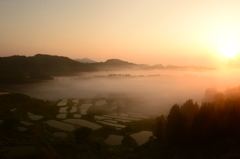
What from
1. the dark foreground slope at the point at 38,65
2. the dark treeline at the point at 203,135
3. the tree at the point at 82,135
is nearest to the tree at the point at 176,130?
the dark treeline at the point at 203,135

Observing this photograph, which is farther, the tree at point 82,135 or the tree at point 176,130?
the tree at point 82,135

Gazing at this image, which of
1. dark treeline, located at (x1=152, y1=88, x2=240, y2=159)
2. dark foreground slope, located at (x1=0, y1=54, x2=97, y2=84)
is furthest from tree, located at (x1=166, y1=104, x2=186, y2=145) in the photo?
dark foreground slope, located at (x1=0, y1=54, x2=97, y2=84)

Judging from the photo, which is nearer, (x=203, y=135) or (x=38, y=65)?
(x=203, y=135)

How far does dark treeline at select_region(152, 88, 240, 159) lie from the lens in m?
24.2

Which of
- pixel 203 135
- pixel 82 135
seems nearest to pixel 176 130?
pixel 203 135

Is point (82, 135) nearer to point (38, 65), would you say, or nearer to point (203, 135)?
point (203, 135)

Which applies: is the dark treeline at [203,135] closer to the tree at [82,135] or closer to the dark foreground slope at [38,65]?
the tree at [82,135]

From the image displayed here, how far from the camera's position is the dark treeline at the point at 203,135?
24172mm

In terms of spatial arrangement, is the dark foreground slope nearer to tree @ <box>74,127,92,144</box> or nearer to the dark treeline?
tree @ <box>74,127,92,144</box>

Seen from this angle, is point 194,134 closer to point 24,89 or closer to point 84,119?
point 84,119

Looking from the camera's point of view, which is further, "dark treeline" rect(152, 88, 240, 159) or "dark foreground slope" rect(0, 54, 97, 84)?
"dark foreground slope" rect(0, 54, 97, 84)

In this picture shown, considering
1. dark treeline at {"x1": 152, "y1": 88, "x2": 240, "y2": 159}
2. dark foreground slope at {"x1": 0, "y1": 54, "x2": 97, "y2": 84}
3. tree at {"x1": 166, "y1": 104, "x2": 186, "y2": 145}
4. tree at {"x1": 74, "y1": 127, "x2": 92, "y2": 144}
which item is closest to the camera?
dark treeline at {"x1": 152, "y1": 88, "x2": 240, "y2": 159}

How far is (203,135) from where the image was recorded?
27.9m

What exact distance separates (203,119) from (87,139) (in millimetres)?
19083
